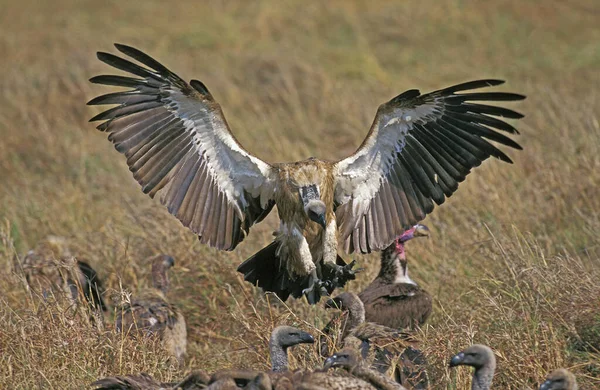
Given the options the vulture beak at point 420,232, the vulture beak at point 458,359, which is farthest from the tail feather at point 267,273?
the vulture beak at point 458,359

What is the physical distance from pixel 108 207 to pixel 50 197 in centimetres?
81

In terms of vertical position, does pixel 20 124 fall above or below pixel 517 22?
below

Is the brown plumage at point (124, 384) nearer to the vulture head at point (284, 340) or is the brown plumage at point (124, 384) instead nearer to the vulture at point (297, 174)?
the vulture head at point (284, 340)

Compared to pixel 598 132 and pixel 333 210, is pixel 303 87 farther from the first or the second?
pixel 333 210

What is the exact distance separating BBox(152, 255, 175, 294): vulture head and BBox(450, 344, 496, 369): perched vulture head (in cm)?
277

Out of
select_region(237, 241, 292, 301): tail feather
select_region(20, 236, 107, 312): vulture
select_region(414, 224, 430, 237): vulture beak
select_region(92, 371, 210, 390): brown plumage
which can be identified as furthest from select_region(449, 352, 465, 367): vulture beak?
select_region(20, 236, 107, 312): vulture

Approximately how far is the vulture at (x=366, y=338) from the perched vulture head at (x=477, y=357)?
1.47ft

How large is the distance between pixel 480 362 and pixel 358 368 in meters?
0.51

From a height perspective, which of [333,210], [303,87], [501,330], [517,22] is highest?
[517,22]

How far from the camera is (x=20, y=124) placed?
12125 mm

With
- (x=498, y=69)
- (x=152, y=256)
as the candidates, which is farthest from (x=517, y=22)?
(x=152, y=256)

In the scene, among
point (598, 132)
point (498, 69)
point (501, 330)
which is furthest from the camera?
point (498, 69)

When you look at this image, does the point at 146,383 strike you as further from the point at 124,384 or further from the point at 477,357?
the point at 477,357

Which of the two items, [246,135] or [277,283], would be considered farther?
[246,135]
